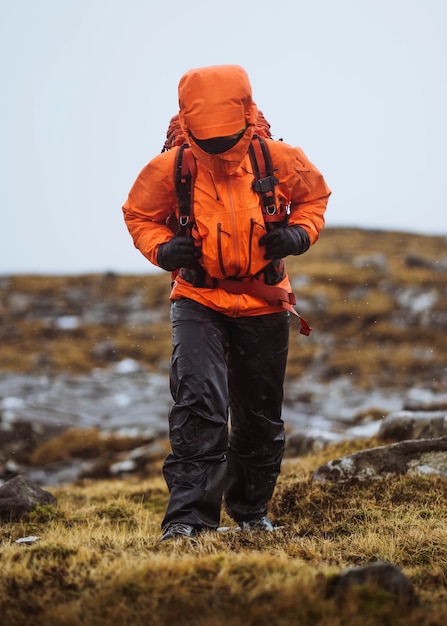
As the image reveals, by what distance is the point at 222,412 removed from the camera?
5.41 metres

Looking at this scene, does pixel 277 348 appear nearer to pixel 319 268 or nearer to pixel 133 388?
pixel 133 388

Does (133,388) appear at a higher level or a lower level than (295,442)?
lower

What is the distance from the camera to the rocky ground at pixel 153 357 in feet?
47.9

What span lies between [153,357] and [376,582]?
26.8m

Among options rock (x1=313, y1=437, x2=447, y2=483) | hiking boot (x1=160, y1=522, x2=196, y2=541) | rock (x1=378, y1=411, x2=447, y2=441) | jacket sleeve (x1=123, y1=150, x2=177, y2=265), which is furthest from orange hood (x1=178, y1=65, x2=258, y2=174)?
rock (x1=378, y1=411, x2=447, y2=441)

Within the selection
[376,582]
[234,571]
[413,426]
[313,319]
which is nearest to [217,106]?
[234,571]

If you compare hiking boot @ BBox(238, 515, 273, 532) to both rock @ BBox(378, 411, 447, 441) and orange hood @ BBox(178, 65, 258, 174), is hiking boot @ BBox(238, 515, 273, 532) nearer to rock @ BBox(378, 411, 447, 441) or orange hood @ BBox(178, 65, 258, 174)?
orange hood @ BBox(178, 65, 258, 174)

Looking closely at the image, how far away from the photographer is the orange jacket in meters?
5.23

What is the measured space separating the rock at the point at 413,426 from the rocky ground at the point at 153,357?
4.35ft

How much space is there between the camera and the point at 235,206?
531cm

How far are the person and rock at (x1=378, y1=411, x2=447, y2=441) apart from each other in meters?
3.14

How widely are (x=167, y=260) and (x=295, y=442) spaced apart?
5.89m

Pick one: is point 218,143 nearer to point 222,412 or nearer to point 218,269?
Result: point 218,269

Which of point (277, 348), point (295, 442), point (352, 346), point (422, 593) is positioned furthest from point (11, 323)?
point (422, 593)
